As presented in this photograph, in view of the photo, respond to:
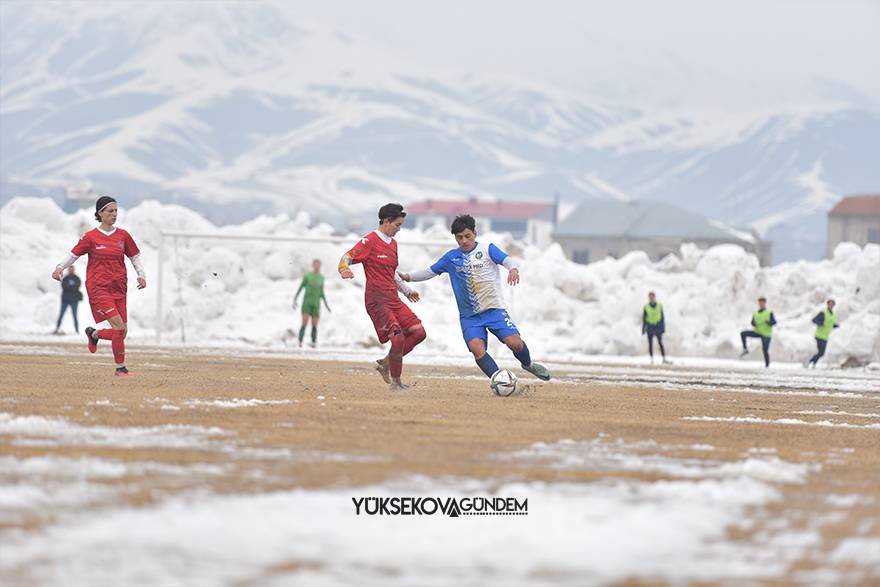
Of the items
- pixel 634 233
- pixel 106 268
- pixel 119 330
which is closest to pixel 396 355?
pixel 119 330

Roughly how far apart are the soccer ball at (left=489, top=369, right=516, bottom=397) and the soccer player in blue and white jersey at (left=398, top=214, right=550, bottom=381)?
272mm

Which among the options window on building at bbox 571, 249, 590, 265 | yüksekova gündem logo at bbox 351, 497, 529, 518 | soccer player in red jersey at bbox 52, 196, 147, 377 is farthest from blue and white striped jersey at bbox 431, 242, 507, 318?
window on building at bbox 571, 249, 590, 265

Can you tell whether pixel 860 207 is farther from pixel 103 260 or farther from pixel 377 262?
pixel 377 262

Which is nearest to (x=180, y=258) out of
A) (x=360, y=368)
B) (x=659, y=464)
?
(x=360, y=368)

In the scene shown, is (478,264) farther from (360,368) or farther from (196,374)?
(360,368)

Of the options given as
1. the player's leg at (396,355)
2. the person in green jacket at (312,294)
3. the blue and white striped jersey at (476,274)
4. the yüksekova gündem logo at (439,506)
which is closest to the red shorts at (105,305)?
the player's leg at (396,355)

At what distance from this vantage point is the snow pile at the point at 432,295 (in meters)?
34.6

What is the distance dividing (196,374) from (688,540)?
1110 centimetres

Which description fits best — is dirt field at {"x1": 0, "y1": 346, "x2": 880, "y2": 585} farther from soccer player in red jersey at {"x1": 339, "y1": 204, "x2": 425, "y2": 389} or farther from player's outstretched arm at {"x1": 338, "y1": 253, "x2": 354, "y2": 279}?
player's outstretched arm at {"x1": 338, "y1": 253, "x2": 354, "y2": 279}

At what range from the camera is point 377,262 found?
1318 cm

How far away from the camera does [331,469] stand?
685 centimetres

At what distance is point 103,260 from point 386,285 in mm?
2916

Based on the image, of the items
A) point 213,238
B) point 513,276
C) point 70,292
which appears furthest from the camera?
point 213,238

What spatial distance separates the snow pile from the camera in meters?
34.6
